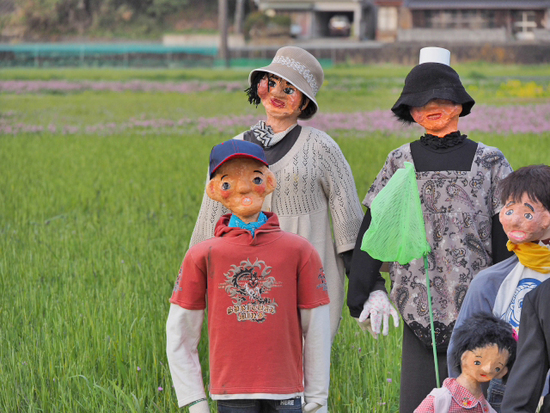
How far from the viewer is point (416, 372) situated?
2.36 m

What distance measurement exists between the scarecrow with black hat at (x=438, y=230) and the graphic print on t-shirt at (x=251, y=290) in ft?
1.68

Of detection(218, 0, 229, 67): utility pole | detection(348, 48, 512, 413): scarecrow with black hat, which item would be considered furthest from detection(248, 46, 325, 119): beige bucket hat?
detection(218, 0, 229, 67): utility pole

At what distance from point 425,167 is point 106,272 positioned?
2852 mm

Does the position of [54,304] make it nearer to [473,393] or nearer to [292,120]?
[292,120]

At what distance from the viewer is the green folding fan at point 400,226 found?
6.70ft

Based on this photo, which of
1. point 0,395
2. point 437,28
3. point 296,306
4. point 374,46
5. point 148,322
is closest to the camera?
point 296,306

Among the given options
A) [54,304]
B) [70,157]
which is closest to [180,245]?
[54,304]

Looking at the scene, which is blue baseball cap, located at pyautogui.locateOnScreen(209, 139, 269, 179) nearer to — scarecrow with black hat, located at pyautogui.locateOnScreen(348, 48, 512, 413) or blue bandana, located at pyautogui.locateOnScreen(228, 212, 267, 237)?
blue bandana, located at pyautogui.locateOnScreen(228, 212, 267, 237)

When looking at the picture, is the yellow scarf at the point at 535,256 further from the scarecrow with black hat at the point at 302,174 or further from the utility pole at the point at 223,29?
the utility pole at the point at 223,29

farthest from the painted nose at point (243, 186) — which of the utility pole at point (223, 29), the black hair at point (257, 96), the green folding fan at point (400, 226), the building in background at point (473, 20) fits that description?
the building in background at point (473, 20)

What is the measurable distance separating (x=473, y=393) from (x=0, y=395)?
6.43ft

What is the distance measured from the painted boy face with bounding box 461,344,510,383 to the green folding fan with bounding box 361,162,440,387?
0.21 metres

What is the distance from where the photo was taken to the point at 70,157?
9.69 metres

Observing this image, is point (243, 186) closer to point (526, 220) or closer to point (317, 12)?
point (526, 220)
